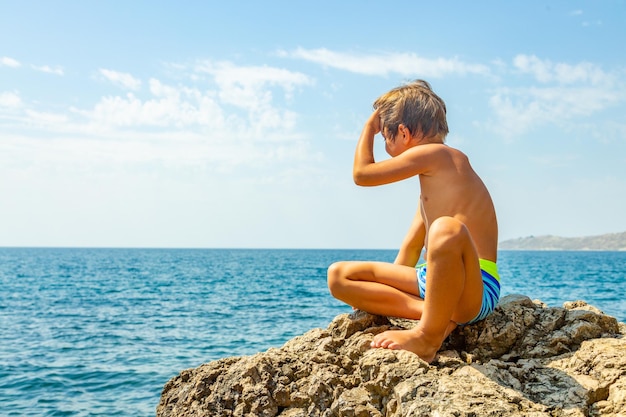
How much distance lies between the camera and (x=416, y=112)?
14.4 feet

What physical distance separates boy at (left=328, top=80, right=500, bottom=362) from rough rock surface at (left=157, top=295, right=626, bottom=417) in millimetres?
204

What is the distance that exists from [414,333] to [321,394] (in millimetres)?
684

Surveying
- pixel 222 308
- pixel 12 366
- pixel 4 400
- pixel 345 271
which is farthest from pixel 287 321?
pixel 345 271

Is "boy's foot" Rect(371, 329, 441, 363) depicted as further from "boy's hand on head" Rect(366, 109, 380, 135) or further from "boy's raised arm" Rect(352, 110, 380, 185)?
"boy's hand on head" Rect(366, 109, 380, 135)

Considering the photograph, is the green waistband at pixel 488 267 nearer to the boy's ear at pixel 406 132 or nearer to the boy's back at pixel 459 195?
the boy's back at pixel 459 195

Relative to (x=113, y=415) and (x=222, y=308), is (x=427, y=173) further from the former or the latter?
(x=222, y=308)

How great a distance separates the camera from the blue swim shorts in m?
4.19

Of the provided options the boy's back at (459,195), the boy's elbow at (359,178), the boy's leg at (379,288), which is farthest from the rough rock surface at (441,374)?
the boy's elbow at (359,178)

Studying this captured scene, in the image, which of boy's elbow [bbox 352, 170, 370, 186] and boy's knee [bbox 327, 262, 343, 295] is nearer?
boy's elbow [bbox 352, 170, 370, 186]

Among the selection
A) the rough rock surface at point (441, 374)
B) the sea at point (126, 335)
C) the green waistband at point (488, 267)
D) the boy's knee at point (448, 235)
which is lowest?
the sea at point (126, 335)

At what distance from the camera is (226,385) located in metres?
4.04

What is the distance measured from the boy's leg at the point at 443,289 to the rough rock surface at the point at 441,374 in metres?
0.11

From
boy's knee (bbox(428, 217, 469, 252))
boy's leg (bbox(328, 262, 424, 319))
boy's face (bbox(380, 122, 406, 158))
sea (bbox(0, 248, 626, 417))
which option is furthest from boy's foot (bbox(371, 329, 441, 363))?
sea (bbox(0, 248, 626, 417))

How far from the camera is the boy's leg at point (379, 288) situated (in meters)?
4.32
